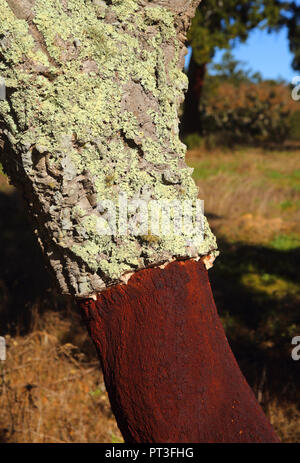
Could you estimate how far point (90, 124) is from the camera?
1.10 meters

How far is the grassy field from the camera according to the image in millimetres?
2666

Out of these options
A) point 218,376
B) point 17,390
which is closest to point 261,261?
point 17,390

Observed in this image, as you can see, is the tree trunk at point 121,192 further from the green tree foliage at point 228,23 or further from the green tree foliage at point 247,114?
the green tree foliage at point 247,114

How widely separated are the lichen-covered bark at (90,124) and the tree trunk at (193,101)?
400 inches

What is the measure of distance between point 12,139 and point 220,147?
1115 centimetres

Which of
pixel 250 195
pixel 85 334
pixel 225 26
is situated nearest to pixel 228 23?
pixel 225 26

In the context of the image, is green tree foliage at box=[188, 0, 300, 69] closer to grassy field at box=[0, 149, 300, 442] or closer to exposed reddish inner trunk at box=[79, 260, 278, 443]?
grassy field at box=[0, 149, 300, 442]

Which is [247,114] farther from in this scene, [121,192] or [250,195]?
[121,192]

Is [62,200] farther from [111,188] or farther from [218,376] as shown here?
[218,376]

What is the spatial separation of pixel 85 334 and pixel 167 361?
2.50m

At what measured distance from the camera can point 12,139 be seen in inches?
44.0

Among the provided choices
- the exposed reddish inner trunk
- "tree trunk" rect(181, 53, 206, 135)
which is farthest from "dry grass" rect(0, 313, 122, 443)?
"tree trunk" rect(181, 53, 206, 135)

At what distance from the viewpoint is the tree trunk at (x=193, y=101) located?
1105cm

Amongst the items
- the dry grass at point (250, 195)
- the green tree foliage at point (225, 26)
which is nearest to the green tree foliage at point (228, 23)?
the green tree foliage at point (225, 26)
